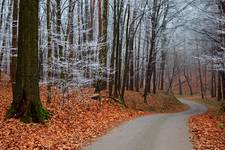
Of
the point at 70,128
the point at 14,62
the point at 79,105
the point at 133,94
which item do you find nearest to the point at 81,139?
the point at 70,128

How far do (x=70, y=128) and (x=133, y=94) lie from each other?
2013 cm

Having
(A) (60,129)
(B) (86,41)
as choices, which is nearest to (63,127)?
(A) (60,129)

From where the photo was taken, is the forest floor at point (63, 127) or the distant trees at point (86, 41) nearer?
the forest floor at point (63, 127)

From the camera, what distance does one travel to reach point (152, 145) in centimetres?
971

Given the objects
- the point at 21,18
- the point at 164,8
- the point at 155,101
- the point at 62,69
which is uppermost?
the point at 164,8

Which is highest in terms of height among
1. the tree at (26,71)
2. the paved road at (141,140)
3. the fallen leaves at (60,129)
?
the tree at (26,71)

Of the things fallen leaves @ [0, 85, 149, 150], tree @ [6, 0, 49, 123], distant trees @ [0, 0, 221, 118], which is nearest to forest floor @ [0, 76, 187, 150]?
fallen leaves @ [0, 85, 149, 150]

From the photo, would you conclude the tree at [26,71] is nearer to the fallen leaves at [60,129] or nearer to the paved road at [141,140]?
the fallen leaves at [60,129]

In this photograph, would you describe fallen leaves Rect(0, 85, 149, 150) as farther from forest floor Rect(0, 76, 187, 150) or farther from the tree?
the tree

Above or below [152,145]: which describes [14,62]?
above

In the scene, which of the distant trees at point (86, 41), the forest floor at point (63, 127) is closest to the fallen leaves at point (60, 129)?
the forest floor at point (63, 127)

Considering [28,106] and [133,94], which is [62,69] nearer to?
[28,106]

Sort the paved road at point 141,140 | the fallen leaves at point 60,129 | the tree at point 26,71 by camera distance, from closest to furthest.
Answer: the fallen leaves at point 60,129
the paved road at point 141,140
the tree at point 26,71

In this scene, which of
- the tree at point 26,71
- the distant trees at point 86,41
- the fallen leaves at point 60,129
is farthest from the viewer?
the distant trees at point 86,41
